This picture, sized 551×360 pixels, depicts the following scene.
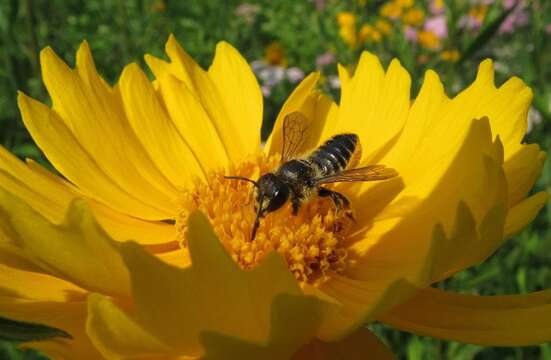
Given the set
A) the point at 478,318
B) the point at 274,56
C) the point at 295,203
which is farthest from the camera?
the point at 274,56

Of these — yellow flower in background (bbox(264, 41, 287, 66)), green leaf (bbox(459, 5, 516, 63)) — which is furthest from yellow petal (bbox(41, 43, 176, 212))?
yellow flower in background (bbox(264, 41, 287, 66))

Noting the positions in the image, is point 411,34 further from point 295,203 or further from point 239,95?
point 295,203

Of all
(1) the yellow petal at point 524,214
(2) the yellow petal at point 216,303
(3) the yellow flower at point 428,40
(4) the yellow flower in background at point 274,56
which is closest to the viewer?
(2) the yellow petal at point 216,303

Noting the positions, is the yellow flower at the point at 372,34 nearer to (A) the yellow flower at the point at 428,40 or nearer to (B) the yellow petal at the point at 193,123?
(A) the yellow flower at the point at 428,40

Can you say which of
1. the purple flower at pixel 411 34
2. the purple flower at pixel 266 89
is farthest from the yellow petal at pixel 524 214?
the purple flower at pixel 411 34

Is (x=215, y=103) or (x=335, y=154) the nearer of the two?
(x=335, y=154)

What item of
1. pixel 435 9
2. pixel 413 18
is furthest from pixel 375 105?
pixel 435 9

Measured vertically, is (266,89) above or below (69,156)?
below
